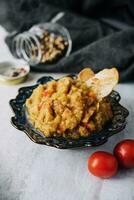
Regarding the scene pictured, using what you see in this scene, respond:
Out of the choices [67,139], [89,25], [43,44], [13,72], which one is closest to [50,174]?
[67,139]

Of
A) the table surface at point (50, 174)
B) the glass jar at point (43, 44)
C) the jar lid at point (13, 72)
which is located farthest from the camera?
the glass jar at point (43, 44)

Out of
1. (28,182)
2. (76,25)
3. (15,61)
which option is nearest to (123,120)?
(28,182)

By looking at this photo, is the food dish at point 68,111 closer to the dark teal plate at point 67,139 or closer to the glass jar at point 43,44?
the dark teal plate at point 67,139

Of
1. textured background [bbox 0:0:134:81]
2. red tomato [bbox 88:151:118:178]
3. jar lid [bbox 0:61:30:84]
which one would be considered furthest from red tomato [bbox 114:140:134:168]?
jar lid [bbox 0:61:30:84]

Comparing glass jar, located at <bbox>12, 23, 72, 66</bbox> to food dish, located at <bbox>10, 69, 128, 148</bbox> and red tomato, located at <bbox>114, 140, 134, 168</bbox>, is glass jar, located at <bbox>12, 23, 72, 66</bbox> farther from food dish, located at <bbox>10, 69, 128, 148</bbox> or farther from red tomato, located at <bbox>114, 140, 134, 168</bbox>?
red tomato, located at <bbox>114, 140, 134, 168</bbox>

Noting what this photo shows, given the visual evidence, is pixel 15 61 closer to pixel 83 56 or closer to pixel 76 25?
pixel 83 56

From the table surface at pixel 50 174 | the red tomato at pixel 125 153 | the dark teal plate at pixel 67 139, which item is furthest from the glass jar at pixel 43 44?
the red tomato at pixel 125 153

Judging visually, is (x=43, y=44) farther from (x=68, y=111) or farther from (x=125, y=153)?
(x=125, y=153)
